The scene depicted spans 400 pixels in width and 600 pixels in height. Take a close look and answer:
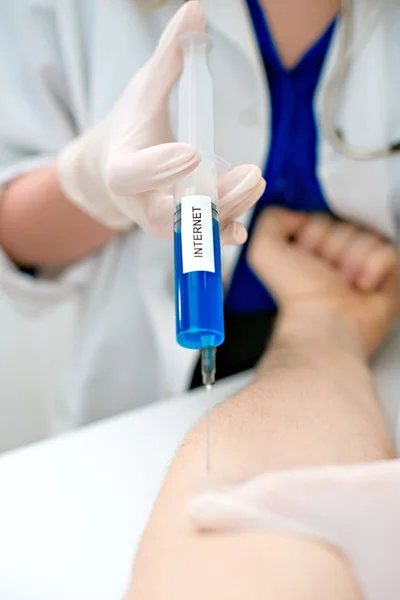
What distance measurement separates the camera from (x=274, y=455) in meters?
0.47

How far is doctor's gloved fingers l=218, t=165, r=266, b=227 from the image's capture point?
488mm

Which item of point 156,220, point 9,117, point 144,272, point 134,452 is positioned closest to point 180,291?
point 156,220

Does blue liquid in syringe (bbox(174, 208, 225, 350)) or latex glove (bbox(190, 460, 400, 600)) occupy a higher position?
blue liquid in syringe (bbox(174, 208, 225, 350))

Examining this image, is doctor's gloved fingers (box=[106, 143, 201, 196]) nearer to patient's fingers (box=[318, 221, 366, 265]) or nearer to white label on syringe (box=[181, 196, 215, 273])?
white label on syringe (box=[181, 196, 215, 273])

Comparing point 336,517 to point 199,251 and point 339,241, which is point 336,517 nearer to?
point 199,251

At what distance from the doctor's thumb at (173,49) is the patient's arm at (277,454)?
0.31 meters

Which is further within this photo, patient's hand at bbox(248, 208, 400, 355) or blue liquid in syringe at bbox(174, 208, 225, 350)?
patient's hand at bbox(248, 208, 400, 355)

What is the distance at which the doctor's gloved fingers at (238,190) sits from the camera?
49cm

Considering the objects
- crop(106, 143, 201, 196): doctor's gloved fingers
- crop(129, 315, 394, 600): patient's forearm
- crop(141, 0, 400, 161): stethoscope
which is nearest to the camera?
crop(129, 315, 394, 600): patient's forearm

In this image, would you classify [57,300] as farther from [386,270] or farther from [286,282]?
[386,270]

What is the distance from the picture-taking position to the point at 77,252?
2.86 ft

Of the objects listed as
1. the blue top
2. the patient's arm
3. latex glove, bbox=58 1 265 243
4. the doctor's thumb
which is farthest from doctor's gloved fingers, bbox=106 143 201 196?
the blue top

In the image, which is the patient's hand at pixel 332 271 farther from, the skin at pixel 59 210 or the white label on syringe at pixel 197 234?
the white label on syringe at pixel 197 234

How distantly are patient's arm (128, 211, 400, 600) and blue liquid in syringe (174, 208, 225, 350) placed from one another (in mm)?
103
